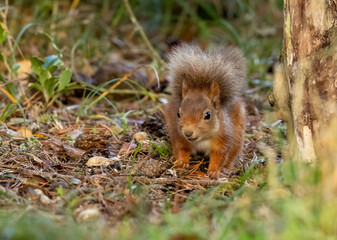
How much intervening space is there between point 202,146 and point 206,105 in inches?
12.2

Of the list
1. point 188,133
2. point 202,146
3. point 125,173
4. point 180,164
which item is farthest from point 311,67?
point 125,173

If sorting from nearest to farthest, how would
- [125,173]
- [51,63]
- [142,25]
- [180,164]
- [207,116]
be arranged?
[125,173] → [207,116] → [180,164] → [51,63] → [142,25]

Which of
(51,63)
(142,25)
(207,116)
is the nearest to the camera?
(207,116)

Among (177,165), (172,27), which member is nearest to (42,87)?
(177,165)

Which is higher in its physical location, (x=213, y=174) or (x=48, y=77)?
(x=213, y=174)

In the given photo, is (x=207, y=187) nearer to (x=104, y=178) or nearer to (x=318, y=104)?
(x=104, y=178)

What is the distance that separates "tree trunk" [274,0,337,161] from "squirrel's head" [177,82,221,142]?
0.54 m

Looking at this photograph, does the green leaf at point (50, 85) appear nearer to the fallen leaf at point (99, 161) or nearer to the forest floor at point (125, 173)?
the forest floor at point (125, 173)

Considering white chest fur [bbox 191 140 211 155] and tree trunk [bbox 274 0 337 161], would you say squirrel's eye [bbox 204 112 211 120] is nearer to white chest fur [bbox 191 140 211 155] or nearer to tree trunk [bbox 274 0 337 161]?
white chest fur [bbox 191 140 211 155]

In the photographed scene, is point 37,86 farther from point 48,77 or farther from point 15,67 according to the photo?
point 15,67

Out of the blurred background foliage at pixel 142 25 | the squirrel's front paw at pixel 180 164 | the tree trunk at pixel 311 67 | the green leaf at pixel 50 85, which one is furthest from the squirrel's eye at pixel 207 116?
the blurred background foliage at pixel 142 25

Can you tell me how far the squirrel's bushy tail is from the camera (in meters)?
3.27

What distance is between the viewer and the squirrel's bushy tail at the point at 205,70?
10.7 feet

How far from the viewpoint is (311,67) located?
8.99 feet
